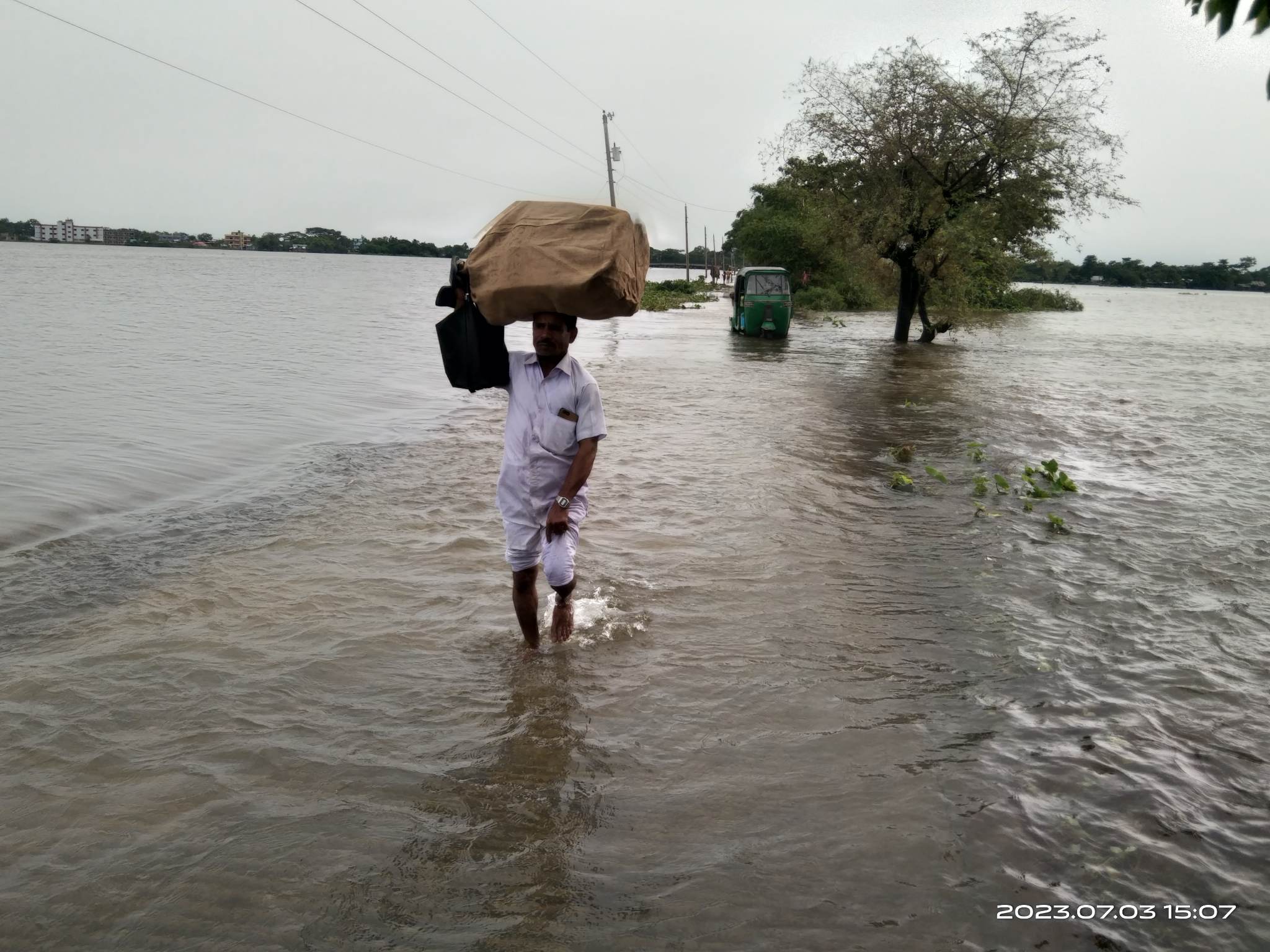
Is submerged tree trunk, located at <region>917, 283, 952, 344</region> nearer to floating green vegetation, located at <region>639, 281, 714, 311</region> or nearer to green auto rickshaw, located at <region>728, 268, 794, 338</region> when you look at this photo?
green auto rickshaw, located at <region>728, 268, 794, 338</region>

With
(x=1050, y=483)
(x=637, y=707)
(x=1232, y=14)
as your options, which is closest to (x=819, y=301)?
(x=1050, y=483)

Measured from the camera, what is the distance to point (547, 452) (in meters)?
4.28

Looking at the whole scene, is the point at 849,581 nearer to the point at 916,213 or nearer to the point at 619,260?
the point at 619,260

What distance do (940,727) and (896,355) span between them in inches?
831

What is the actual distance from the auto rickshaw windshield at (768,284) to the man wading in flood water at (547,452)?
23.8 metres

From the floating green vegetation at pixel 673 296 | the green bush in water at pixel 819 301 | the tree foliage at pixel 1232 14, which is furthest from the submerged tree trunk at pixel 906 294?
the tree foliage at pixel 1232 14

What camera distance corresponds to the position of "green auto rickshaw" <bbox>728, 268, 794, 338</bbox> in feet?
88.5

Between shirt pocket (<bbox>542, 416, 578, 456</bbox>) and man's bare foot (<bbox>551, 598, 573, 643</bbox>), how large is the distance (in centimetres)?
86

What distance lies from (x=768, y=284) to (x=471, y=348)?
2442cm

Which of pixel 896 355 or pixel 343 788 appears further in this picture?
pixel 896 355

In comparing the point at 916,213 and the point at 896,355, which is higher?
the point at 916,213

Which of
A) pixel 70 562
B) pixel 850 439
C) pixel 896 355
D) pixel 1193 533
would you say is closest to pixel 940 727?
pixel 1193 533

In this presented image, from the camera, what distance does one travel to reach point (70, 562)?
236 inches

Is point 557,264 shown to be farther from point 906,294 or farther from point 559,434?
point 906,294
